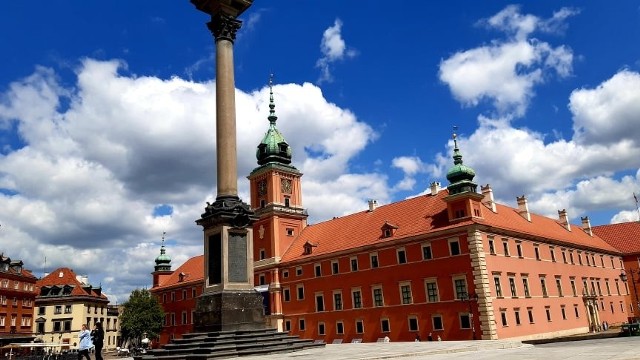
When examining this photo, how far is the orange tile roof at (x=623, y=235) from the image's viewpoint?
195 ft

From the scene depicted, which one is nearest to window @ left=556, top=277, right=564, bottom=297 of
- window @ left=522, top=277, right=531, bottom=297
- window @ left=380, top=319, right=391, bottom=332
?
window @ left=522, top=277, right=531, bottom=297

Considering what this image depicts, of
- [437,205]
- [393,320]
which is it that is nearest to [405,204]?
[437,205]

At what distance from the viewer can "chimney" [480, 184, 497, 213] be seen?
4322 centimetres

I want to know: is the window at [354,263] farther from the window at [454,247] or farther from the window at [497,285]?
the window at [497,285]

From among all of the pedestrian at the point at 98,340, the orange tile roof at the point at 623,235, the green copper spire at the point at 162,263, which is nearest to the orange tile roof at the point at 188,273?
the green copper spire at the point at 162,263

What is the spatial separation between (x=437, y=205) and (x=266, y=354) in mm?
28384

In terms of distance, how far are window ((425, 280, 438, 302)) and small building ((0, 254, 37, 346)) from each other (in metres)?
43.3

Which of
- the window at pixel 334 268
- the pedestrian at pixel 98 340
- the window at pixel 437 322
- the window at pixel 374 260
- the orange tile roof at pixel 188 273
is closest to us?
the pedestrian at pixel 98 340

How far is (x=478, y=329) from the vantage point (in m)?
34.5

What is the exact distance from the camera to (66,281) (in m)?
73.6

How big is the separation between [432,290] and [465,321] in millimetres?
3294

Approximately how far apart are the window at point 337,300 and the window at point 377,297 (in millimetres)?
3858

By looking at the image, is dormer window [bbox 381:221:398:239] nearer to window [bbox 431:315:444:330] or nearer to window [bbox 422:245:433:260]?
window [bbox 422:245:433:260]

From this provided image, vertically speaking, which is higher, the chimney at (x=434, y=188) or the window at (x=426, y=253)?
the chimney at (x=434, y=188)
